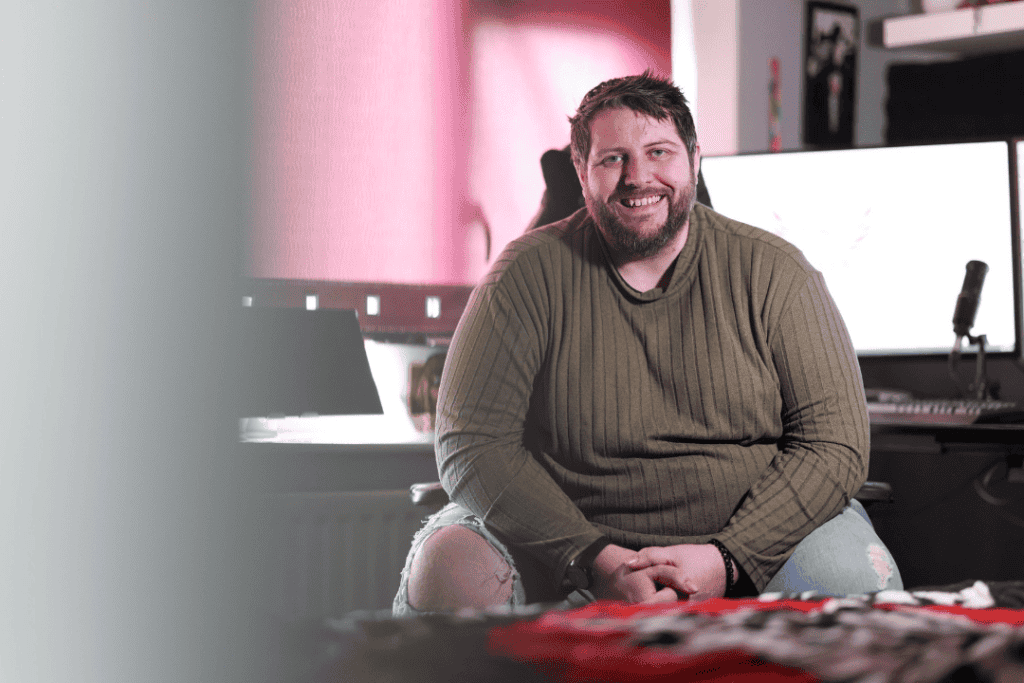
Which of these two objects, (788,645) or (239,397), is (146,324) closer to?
(239,397)

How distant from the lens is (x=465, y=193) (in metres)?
2.06

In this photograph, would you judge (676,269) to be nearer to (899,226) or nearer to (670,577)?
(670,577)

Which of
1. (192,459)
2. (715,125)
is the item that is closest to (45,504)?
(192,459)

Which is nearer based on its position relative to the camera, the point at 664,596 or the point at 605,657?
the point at 605,657

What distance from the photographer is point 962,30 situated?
2.03 metres

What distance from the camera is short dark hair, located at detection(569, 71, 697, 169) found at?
113 centimetres

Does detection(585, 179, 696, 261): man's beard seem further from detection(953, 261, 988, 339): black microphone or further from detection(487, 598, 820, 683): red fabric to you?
detection(487, 598, 820, 683): red fabric

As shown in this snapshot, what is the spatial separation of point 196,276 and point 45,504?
65 mm

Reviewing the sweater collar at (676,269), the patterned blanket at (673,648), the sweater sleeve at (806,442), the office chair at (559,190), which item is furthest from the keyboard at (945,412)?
the patterned blanket at (673,648)

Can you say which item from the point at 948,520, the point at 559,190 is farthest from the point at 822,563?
the point at 948,520

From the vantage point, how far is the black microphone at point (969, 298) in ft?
5.23

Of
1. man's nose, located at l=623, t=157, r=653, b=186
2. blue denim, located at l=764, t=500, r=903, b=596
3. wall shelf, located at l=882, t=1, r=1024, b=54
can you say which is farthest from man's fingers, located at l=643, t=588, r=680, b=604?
wall shelf, located at l=882, t=1, r=1024, b=54

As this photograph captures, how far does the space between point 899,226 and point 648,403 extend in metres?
0.80

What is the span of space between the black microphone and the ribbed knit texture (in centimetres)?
59
